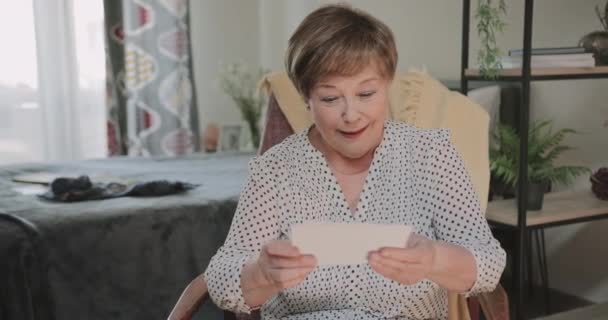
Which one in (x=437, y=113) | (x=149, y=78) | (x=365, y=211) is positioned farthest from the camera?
(x=149, y=78)

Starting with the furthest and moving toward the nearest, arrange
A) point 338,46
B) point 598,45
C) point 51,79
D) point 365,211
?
1. point 51,79
2. point 598,45
3. point 365,211
4. point 338,46

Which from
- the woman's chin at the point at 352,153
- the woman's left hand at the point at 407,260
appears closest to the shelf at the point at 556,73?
the woman's chin at the point at 352,153

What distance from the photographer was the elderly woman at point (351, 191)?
1.13 metres

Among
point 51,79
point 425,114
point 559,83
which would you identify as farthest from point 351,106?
point 51,79

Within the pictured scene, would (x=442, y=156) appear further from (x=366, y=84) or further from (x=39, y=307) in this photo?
(x=39, y=307)

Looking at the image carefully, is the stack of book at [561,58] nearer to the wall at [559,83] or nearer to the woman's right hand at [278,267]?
the wall at [559,83]

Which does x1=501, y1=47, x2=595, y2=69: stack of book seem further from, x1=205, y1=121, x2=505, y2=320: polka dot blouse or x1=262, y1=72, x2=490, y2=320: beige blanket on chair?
x1=205, y1=121, x2=505, y2=320: polka dot blouse

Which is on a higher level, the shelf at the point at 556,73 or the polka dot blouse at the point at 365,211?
the shelf at the point at 556,73

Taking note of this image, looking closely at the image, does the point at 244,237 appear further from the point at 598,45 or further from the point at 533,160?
the point at 598,45

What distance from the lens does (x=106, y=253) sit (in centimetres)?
191

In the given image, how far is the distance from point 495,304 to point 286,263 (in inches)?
19.3

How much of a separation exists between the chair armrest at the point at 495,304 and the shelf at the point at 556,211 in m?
0.75

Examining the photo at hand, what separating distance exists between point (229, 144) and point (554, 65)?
2698mm

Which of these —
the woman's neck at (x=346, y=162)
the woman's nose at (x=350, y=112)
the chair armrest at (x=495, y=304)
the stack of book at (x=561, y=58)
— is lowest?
the chair armrest at (x=495, y=304)
